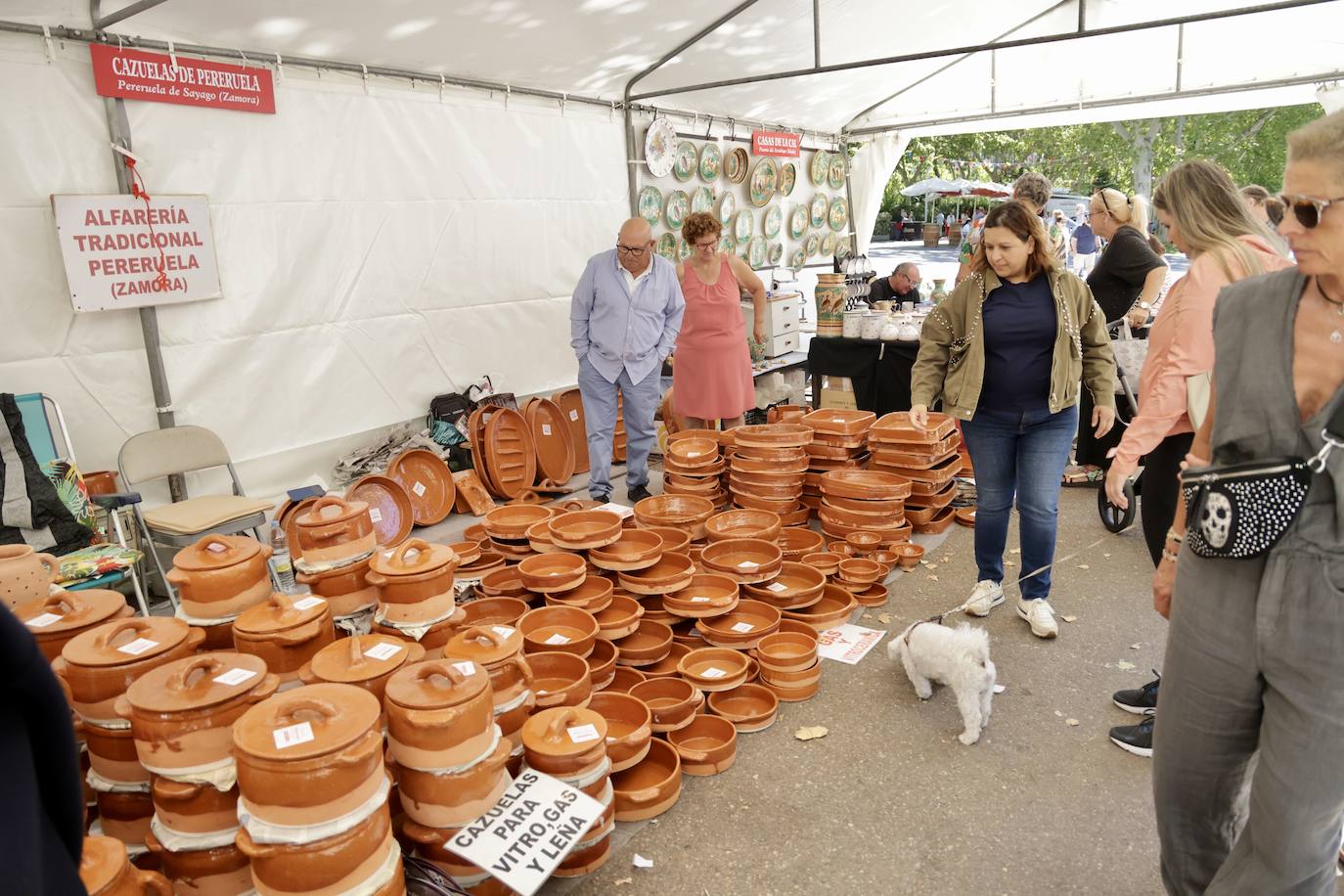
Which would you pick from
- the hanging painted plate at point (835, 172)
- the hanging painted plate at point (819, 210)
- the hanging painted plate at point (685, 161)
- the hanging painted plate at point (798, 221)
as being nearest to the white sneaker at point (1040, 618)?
the hanging painted plate at point (685, 161)

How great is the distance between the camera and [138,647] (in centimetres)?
202

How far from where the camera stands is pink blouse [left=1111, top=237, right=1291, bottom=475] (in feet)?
8.30

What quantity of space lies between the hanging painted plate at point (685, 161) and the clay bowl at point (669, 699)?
546 cm

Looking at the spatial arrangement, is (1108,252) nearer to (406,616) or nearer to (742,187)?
(742,187)

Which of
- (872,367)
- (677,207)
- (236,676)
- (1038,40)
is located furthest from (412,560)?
(677,207)

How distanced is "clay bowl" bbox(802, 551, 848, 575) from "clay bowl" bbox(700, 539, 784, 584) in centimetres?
26

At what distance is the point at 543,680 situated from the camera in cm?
300

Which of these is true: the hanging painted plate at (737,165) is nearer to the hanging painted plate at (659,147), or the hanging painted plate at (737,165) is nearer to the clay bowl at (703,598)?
the hanging painted plate at (659,147)

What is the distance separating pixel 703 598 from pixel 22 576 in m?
2.38

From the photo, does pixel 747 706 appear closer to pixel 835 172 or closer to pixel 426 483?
pixel 426 483

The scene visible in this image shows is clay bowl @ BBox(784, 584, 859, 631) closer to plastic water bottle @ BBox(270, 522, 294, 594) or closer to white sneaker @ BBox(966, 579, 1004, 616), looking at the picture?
white sneaker @ BBox(966, 579, 1004, 616)

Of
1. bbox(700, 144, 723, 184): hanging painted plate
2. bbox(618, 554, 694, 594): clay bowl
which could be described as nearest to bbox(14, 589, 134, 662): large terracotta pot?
bbox(618, 554, 694, 594): clay bowl

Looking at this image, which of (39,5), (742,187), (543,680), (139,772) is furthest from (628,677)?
(742,187)

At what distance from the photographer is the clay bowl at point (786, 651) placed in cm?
329
